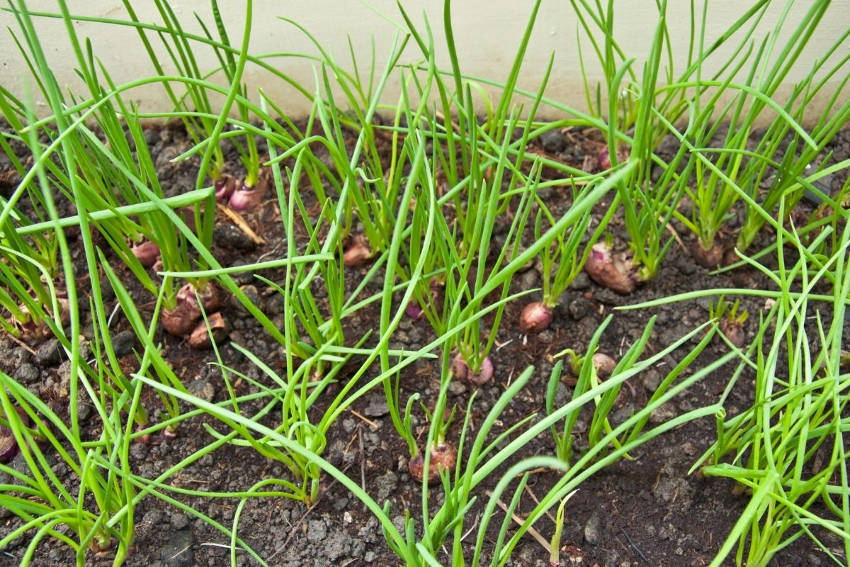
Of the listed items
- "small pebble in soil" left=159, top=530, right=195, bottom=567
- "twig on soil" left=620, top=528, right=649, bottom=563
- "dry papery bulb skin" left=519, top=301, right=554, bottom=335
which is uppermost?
"dry papery bulb skin" left=519, top=301, right=554, bottom=335

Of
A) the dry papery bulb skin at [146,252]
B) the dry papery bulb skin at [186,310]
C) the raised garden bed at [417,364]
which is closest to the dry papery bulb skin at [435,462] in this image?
the raised garden bed at [417,364]

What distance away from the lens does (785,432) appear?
0.79 metres

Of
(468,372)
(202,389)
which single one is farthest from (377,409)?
(202,389)

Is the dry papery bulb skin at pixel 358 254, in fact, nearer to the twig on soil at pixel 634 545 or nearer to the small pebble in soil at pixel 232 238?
the small pebble in soil at pixel 232 238

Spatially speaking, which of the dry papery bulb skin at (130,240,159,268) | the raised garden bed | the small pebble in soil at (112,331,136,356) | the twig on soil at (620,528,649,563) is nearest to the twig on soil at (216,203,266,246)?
the raised garden bed

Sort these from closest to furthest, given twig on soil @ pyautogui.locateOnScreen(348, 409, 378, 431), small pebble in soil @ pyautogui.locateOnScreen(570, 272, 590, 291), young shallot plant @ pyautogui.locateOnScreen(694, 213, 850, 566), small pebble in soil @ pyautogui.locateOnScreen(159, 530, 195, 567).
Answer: young shallot plant @ pyautogui.locateOnScreen(694, 213, 850, 566)
small pebble in soil @ pyautogui.locateOnScreen(159, 530, 195, 567)
twig on soil @ pyautogui.locateOnScreen(348, 409, 378, 431)
small pebble in soil @ pyautogui.locateOnScreen(570, 272, 590, 291)

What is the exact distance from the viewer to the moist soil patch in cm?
90

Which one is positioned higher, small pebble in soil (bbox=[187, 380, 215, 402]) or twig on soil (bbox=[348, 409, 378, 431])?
small pebble in soil (bbox=[187, 380, 215, 402])

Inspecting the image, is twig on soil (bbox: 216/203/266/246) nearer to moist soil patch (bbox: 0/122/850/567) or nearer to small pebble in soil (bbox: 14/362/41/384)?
moist soil patch (bbox: 0/122/850/567)

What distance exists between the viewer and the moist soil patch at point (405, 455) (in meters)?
0.90

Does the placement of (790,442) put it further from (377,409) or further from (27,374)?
(27,374)

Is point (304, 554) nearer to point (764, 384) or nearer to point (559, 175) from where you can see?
point (764, 384)

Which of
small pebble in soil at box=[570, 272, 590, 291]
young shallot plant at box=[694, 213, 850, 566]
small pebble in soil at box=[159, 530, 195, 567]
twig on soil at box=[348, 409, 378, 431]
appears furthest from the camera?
small pebble in soil at box=[570, 272, 590, 291]

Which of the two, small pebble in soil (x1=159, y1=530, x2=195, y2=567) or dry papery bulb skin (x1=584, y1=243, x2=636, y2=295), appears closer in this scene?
small pebble in soil (x1=159, y1=530, x2=195, y2=567)
